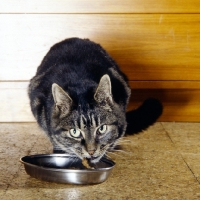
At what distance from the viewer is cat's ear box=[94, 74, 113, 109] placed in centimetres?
141

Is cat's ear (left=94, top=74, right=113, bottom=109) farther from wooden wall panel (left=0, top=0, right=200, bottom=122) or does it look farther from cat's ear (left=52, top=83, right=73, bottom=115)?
wooden wall panel (left=0, top=0, right=200, bottom=122)

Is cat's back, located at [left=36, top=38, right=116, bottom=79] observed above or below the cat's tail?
above

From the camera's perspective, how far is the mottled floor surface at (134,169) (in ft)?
4.44

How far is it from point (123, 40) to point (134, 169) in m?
0.90

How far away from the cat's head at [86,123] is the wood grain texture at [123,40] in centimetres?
78

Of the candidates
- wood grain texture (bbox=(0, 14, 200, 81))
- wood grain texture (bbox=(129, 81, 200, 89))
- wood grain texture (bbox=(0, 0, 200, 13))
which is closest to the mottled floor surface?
wood grain texture (bbox=(129, 81, 200, 89))

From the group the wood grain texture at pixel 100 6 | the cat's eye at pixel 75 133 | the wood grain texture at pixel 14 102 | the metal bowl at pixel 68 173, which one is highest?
the wood grain texture at pixel 100 6

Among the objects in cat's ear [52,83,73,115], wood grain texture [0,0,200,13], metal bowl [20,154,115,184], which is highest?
wood grain texture [0,0,200,13]

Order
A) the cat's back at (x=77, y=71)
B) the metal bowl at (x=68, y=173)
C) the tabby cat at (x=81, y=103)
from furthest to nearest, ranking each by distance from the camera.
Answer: the cat's back at (x=77, y=71)
the tabby cat at (x=81, y=103)
the metal bowl at (x=68, y=173)

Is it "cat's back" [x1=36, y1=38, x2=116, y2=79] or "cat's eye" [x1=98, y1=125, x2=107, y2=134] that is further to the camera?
"cat's back" [x1=36, y1=38, x2=116, y2=79]

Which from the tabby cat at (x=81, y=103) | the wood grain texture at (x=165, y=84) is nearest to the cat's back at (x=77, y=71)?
the tabby cat at (x=81, y=103)

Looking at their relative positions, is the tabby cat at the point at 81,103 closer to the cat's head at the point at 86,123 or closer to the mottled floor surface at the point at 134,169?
the cat's head at the point at 86,123

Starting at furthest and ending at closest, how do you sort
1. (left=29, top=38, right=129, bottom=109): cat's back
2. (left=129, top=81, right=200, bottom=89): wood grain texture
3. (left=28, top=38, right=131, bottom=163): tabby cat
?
1. (left=129, top=81, right=200, bottom=89): wood grain texture
2. (left=29, top=38, right=129, bottom=109): cat's back
3. (left=28, top=38, right=131, bottom=163): tabby cat

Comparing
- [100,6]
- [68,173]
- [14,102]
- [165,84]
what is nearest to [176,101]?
[165,84]
